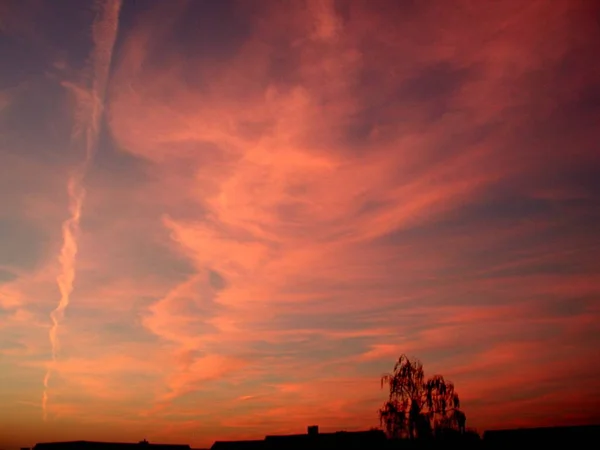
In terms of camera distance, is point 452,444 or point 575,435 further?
point 452,444

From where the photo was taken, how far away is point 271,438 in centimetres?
6112

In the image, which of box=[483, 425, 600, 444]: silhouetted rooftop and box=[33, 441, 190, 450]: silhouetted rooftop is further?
box=[33, 441, 190, 450]: silhouetted rooftop

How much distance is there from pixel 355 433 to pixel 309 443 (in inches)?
208

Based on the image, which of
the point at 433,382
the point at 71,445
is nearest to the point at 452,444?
the point at 433,382

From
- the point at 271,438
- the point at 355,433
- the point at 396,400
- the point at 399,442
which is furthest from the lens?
the point at 271,438

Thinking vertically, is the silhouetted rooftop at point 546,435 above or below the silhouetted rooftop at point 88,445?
below

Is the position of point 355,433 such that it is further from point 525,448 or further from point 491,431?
point 525,448

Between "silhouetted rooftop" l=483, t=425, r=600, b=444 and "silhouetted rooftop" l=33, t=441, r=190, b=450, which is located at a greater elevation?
"silhouetted rooftop" l=33, t=441, r=190, b=450

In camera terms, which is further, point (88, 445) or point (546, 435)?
point (88, 445)

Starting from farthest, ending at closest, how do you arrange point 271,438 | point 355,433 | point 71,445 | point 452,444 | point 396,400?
point 71,445, point 271,438, point 355,433, point 396,400, point 452,444

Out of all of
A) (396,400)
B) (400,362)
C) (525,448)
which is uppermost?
(400,362)

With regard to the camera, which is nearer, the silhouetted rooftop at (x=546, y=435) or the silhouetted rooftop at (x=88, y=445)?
the silhouetted rooftop at (x=546, y=435)

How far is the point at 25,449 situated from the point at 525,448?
7039 centimetres

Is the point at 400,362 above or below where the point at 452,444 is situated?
above
